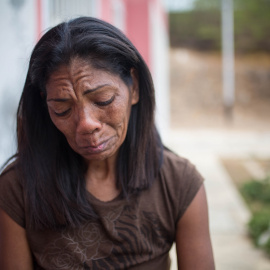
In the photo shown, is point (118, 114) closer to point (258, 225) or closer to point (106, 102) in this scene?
point (106, 102)

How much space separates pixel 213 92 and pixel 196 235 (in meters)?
20.9

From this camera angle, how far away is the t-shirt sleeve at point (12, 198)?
154 centimetres

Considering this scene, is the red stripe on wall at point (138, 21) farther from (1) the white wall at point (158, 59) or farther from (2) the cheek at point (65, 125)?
(2) the cheek at point (65, 125)

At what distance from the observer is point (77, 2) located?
13.9 ft

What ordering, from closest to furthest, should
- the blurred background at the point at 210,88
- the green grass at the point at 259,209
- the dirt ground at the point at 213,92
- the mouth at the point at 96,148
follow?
the mouth at the point at 96,148
the blurred background at the point at 210,88
the green grass at the point at 259,209
the dirt ground at the point at 213,92

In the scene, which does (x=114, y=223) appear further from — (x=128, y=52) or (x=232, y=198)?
(x=232, y=198)

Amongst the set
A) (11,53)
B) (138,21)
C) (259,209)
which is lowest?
(259,209)

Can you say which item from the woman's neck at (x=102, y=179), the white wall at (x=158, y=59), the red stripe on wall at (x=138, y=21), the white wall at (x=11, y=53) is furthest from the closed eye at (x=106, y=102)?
the red stripe on wall at (x=138, y=21)

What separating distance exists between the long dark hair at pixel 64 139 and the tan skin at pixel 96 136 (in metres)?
0.04

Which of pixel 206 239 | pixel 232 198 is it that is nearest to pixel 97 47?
pixel 206 239

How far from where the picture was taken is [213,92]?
21.9 m

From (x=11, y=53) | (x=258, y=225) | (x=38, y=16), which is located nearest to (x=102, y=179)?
(x=11, y=53)

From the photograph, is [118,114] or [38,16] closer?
Answer: [118,114]

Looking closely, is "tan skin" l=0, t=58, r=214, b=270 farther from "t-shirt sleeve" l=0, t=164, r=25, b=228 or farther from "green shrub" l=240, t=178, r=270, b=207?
"green shrub" l=240, t=178, r=270, b=207
